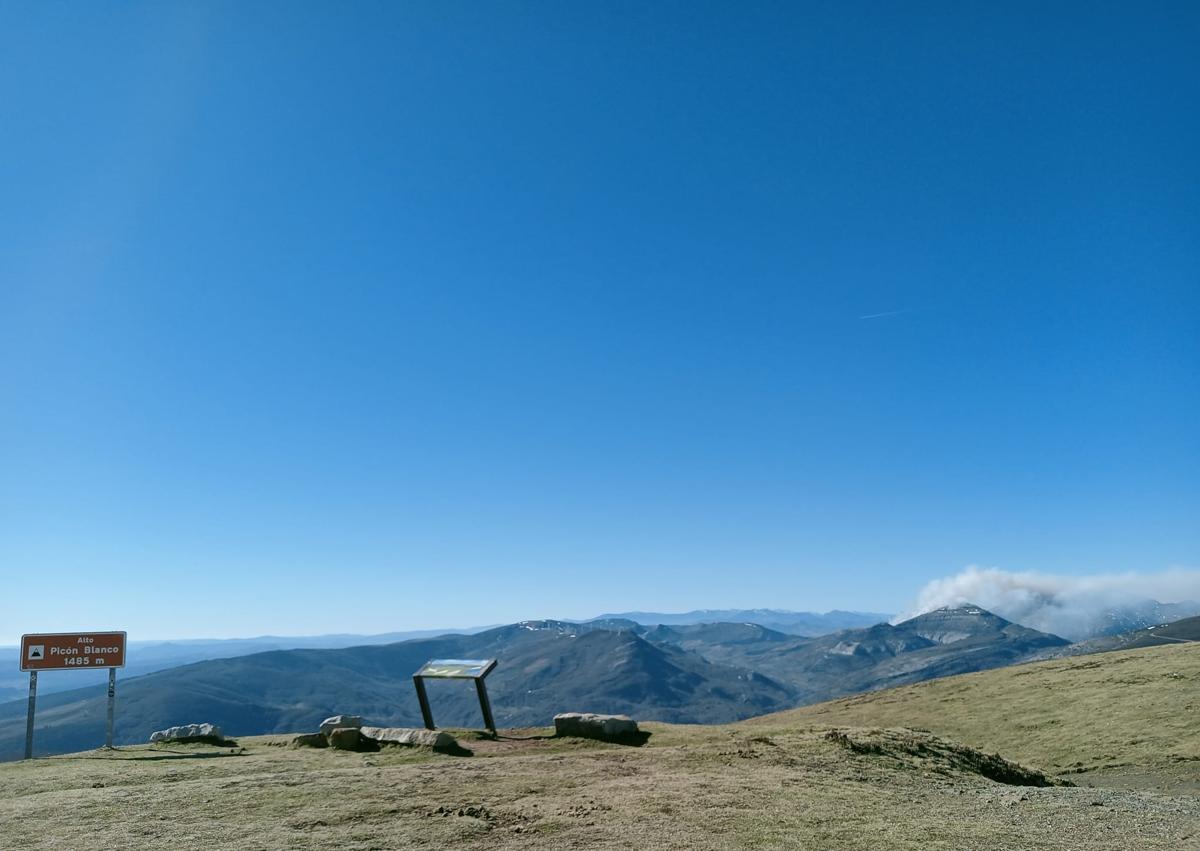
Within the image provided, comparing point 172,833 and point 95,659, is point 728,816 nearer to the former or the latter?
point 172,833

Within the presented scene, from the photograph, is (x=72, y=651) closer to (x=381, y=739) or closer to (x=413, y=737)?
(x=381, y=739)

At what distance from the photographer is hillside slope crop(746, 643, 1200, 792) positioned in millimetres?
27328

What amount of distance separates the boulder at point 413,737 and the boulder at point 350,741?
27 centimetres

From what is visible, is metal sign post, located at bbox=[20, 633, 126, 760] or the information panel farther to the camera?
Answer: metal sign post, located at bbox=[20, 633, 126, 760]

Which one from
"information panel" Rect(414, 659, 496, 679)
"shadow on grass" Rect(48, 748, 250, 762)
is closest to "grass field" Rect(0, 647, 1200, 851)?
"shadow on grass" Rect(48, 748, 250, 762)

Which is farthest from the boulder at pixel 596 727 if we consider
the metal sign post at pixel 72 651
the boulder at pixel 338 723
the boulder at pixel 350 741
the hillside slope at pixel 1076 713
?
the metal sign post at pixel 72 651

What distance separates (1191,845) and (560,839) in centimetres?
1286

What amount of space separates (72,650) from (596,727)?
86.9 ft

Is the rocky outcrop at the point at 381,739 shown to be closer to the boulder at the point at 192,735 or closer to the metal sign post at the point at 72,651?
the boulder at the point at 192,735

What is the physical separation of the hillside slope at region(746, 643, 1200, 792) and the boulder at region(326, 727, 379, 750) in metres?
16.7

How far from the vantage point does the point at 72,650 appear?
118 feet

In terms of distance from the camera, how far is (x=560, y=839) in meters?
15.0

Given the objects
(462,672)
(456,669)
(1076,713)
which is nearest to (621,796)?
(462,672)

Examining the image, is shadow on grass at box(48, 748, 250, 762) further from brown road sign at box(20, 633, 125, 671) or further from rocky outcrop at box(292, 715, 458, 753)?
brown road sign at box(20, 633, 125, 671)
